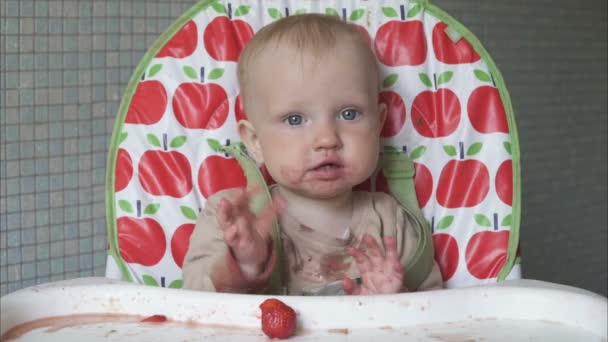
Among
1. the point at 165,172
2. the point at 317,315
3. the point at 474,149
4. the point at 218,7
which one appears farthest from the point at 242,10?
the point at 317,315

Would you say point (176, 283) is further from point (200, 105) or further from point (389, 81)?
point (389, 81)

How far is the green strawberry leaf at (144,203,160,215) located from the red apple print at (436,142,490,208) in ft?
1.14

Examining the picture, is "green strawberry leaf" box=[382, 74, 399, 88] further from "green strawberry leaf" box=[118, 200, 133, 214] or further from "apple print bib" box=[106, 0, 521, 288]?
"green strawberry leaf" box=[118, 200, 133, 214]

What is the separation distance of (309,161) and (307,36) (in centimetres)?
15

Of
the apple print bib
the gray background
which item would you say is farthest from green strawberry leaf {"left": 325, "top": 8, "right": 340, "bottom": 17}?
the gray background

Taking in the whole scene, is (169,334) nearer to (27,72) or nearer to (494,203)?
(494,203)

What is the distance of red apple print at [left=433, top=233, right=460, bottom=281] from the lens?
1.00m

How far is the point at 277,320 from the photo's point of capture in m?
0.69

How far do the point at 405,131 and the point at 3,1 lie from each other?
0.73 m

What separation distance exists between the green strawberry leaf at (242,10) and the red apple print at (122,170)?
0.24 metres

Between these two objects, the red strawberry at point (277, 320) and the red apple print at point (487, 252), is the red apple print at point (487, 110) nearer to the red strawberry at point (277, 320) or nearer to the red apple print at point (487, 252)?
the red apple print at point (487, 252)

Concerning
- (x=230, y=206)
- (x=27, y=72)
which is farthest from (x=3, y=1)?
(x=230, y=206)

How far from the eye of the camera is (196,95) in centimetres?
103

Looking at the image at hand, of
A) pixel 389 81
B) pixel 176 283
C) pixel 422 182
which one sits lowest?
pixel 176 283
